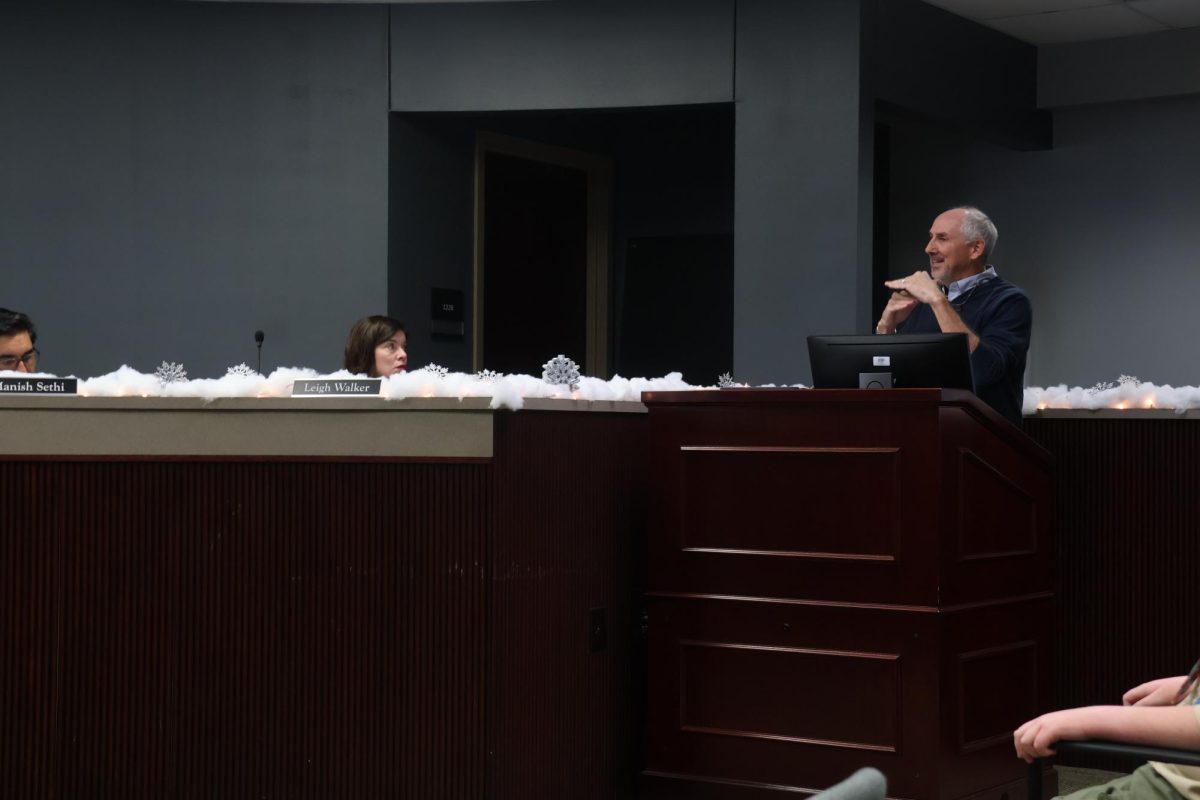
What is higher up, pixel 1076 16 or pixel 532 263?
pixel 1076 16

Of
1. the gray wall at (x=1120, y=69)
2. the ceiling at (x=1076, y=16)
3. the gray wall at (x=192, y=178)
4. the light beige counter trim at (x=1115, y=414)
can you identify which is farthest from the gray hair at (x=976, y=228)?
the gray wall at (x=1120, y=69)

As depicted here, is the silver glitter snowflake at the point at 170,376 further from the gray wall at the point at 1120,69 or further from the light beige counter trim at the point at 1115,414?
the gray wall at the point at 1120,69

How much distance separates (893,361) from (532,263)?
4514 mm

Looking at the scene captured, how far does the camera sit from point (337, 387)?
331 centimetres

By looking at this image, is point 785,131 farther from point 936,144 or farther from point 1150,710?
point 1150,710

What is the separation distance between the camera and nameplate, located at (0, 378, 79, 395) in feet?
11.1

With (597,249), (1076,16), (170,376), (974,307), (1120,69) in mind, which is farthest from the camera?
(597,249)

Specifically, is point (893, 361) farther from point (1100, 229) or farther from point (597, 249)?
point (1100, 229)

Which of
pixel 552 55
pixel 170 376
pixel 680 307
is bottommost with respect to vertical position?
pixel 170 376

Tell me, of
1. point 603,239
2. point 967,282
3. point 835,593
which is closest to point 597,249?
point 603,239

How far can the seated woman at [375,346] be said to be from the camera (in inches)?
193

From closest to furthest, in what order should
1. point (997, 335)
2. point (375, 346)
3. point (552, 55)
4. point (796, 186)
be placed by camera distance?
point (997, 335) < point (375, 346) < point (796, 186) < point (552, 55)

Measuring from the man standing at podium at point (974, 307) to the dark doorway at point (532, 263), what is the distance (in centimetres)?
353

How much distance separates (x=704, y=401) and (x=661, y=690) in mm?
741
